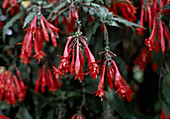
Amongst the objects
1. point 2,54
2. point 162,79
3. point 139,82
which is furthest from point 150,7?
point 2,54

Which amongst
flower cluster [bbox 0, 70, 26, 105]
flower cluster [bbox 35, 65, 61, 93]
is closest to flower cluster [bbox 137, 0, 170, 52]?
flower cluster [bbox 35, 65, 61, 93]

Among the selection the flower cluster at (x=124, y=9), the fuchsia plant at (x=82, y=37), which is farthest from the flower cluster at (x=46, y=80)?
the flower cluster at (x=124, y=9)

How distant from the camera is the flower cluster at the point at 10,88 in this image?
140 centimetres

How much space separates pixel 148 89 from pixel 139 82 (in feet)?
0.38

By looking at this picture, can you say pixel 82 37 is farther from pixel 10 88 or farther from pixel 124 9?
pixel 10 88

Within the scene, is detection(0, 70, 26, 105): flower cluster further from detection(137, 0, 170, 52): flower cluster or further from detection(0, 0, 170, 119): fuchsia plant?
detection(137, 0, 170, 52): flower cluster

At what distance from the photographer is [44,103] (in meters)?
1.70

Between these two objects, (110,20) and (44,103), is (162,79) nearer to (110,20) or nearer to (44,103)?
(110,20)

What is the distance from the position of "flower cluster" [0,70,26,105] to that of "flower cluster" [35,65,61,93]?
0.13 meters

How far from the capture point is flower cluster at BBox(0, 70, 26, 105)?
1.40 m

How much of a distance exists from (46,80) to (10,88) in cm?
28

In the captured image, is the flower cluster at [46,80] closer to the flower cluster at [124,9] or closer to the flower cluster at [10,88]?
the flower cluster at [10,88]

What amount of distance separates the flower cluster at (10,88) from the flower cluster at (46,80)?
131 millimetres

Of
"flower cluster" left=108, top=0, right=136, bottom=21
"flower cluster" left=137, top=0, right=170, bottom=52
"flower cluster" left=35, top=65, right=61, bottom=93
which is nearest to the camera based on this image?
"flower cluster" left=137, top=0, right=170, bottom=52
